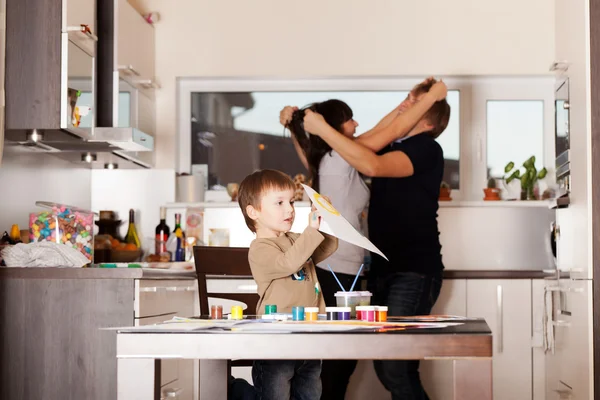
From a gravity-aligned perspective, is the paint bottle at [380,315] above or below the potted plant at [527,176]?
below

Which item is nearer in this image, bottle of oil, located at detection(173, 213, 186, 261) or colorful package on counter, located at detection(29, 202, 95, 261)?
colorful package on counter, located at detection(29, 202, 95, 261)

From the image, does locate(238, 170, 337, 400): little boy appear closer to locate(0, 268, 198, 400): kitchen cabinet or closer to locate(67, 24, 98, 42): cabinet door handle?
locate(0, 268, 198, 400): kitchen cabinet

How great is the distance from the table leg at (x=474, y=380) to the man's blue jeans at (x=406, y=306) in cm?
184

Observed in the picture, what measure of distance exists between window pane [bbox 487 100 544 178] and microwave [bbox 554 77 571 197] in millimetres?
1008

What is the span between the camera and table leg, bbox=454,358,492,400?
1527 millimetres

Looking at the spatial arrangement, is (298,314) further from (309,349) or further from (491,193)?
(491,193)

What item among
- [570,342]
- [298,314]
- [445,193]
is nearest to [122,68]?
[445,193]

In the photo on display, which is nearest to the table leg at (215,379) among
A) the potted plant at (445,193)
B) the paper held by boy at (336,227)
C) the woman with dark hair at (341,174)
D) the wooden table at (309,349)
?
the paper held by boy at (336,227)

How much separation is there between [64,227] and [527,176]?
2.46 meters

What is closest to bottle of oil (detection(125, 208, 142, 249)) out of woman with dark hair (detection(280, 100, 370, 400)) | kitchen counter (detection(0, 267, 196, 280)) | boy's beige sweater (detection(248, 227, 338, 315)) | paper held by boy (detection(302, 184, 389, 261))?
woman with dark hair (detection(280, 100, 370, 400))

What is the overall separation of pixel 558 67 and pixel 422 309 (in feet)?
3.90

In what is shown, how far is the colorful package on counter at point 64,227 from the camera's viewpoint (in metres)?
3.50

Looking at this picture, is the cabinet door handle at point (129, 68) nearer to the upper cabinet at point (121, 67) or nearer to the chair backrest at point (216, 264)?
the upper cabinet at point (121, 67)

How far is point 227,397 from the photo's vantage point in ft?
7.38
